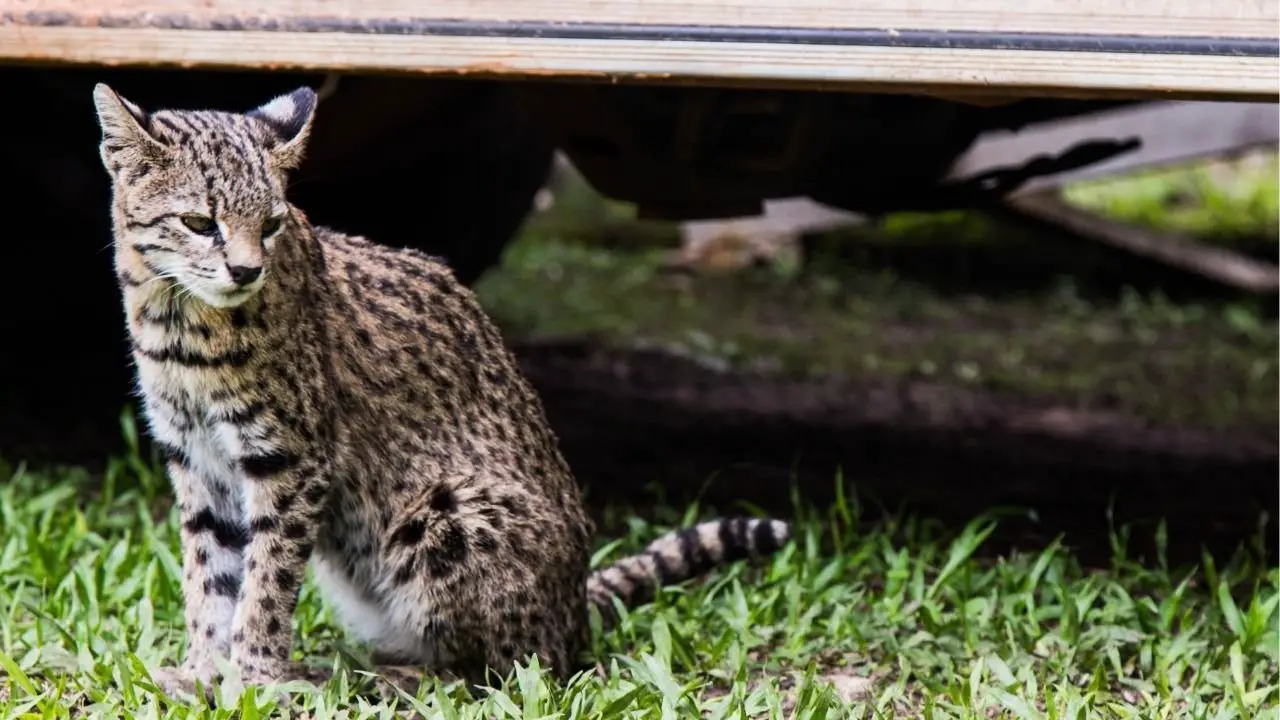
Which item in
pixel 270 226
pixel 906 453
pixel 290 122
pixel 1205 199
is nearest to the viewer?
pixel 270 226

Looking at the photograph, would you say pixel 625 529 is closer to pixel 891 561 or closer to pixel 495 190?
pixel 891 561

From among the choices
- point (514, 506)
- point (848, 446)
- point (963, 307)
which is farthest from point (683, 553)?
point (963, 307)

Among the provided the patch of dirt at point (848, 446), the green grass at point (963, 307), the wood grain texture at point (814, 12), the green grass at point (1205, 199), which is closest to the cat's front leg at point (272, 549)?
the wood grain texture at point (814, 12)

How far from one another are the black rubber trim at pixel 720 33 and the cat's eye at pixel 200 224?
0.62m

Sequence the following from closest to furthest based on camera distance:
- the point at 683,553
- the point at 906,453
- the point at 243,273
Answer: the point at 243,273
the point at 683,553
the point at 906,453

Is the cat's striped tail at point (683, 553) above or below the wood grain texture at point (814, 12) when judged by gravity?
below

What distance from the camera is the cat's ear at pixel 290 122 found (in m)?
2.92

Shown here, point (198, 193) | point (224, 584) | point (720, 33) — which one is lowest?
point (224, 584)

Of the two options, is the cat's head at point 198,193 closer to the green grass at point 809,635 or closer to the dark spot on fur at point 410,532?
the dark spot on fur at point 410,532

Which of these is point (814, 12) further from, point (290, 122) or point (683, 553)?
point (683, 553)

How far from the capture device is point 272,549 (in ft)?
9.86

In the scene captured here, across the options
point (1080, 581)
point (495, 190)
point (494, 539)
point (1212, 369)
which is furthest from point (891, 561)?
point (1212, 369)

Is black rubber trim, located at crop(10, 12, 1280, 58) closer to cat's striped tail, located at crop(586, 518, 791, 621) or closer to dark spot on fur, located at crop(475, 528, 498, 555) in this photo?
dark spot on fur, located at crop(475, 528, 498, 555)

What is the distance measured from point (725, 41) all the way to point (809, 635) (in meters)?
1.34
